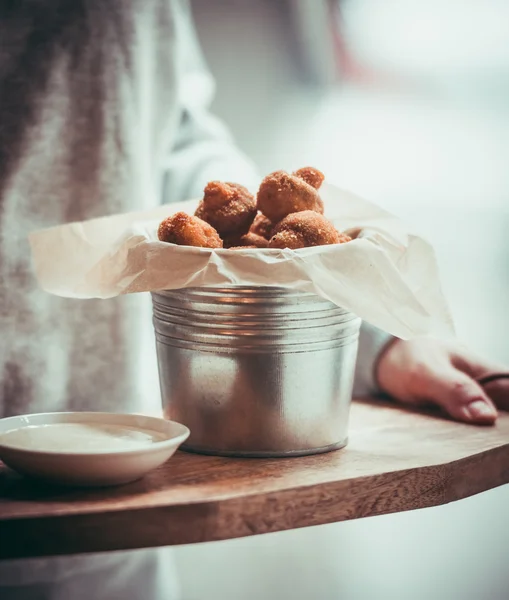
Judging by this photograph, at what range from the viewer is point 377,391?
0.95m

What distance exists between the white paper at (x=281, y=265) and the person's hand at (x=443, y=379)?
11 centimetres

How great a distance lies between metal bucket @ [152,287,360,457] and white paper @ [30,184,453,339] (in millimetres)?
23

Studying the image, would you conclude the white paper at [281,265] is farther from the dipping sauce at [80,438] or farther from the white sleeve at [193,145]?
the white sleeve at [193,145]

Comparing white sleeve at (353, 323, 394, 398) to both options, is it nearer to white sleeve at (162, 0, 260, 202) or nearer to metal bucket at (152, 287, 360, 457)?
metal bucket at (152, 287, 360, 457)

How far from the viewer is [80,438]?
0.62 metres

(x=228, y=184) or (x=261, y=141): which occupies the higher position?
(x=261, y=141)

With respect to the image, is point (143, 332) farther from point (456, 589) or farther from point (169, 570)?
point (456, 589)

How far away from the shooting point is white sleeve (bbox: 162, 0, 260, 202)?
1.13m

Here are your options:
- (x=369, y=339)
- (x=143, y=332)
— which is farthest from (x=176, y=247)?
(x=143, y=332)

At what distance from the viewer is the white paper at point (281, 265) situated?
2.16 ft

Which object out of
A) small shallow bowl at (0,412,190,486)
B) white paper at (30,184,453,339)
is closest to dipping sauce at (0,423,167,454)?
small shallow bowl at (0,412,190,486)

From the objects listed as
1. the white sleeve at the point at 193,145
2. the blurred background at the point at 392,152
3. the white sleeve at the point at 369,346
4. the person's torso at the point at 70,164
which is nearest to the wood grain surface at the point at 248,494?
the white sleeve at the point at 369,346

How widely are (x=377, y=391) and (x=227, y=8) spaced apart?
134cm

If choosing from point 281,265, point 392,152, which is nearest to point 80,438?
point 281,265
